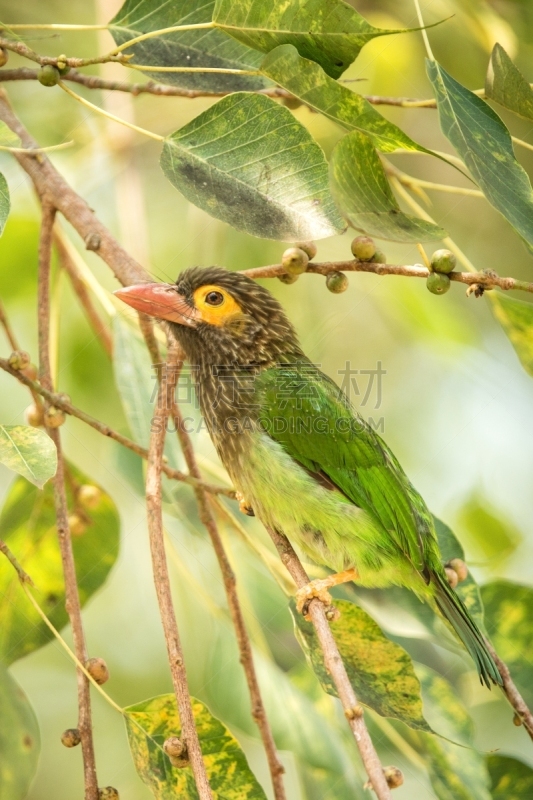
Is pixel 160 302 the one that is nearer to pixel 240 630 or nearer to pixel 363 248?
pixel 363 248

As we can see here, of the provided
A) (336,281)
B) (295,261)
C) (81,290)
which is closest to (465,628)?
(336,281)

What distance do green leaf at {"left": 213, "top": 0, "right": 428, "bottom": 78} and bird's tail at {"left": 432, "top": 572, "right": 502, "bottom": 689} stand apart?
1619mm

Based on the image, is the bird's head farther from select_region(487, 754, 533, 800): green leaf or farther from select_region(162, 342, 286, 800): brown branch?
select_region(487, 754, 533, 800): green leaf

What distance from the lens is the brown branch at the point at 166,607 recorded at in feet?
5.52

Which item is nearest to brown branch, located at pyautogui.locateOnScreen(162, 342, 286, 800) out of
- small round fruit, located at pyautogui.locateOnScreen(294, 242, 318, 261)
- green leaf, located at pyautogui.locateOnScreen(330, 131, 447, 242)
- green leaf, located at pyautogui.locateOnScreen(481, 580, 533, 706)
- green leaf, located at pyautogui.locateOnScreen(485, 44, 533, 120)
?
small round fruit, located at pyautogui.locateOnScreen(294, 242, 318, 261)

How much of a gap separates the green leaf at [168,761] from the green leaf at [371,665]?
0.29m

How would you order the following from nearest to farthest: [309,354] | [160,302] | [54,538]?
[160,302]
[54,538]
[309,354]

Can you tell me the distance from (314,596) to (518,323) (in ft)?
3.44

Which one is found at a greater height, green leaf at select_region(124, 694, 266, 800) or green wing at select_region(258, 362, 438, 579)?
green wing at select_region(258, 362, 438, 579)

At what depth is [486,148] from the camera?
6.65 feet

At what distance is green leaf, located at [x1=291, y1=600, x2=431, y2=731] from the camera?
2230 millimetres

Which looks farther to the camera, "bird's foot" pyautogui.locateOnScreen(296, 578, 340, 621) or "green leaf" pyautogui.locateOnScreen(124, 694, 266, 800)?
"bird's foot" pyautogui.locateOnScreen(296, 578, 340, 621)

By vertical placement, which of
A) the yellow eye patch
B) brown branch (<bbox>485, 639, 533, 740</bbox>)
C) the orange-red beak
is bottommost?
brown branch (<bbox>485, 639, 533, 740</bbox>)

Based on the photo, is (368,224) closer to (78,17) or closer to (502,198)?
(502,198)
